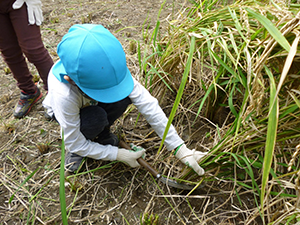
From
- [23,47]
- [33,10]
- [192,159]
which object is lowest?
[192,159]

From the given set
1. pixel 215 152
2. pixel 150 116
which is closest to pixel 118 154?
pixel 150 116

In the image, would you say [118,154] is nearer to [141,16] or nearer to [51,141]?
[51,141]

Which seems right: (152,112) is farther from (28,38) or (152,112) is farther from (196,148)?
(28,38)

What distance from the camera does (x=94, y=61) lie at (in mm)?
1009

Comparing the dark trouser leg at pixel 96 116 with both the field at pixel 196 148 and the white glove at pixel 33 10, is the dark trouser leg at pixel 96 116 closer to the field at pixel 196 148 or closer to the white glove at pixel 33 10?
the field at pixel 196 148

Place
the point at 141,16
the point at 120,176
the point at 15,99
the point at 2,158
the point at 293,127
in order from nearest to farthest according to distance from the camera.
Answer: the point at 293,127, the point at 120,176, the point at 2,158, the point at 15,99, the point at 141,16

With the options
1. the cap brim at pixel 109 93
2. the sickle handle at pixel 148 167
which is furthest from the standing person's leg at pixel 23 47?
the sickle handle at pixel 148 167

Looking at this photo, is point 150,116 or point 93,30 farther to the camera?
point 150,116

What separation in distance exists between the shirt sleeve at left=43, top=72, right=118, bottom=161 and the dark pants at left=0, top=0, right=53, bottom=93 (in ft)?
1.65

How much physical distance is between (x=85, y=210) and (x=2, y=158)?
0.69 m

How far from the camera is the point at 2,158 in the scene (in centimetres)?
162

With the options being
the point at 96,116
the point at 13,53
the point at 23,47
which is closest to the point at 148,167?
the point at 96,116

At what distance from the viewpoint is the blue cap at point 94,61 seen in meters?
1.01

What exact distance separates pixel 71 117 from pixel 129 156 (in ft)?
1.24
